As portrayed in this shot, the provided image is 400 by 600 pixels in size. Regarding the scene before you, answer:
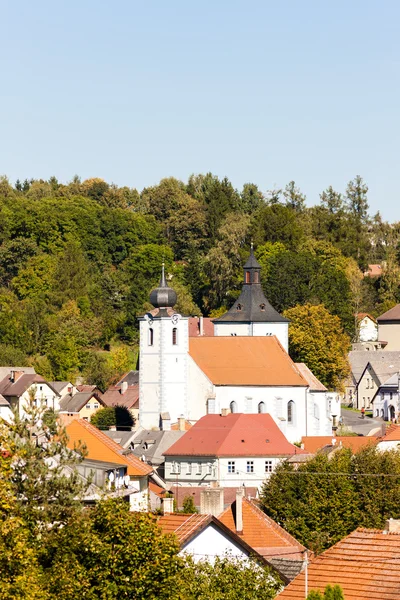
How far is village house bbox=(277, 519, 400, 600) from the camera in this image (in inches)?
1209

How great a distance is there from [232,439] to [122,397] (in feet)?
74.4

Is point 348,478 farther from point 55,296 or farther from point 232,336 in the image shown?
point 55,296

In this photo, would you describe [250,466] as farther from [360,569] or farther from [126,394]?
[360,569]

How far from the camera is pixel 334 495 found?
60.2 m

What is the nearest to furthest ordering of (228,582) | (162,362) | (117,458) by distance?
1. (228,582)
2. (117,458)
3. (162,362)

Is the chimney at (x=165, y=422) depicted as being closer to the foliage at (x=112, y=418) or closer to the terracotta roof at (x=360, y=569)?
the foliage at (x=112, y=418)

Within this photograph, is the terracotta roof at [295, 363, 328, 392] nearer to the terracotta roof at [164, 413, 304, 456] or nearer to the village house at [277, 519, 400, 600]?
the terracotta roof at [164, 413, 304, 456]

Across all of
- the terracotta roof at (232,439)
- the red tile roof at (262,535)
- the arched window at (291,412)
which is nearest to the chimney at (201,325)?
the arched window at (291,412)

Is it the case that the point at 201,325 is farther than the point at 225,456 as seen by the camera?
Yes

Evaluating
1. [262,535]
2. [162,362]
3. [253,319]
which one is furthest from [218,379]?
[262,535]

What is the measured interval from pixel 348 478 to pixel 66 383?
45394 millimetres

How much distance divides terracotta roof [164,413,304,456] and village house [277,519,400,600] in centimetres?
4216

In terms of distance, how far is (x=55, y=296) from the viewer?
11994cm

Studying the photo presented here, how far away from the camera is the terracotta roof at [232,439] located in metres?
75.4
